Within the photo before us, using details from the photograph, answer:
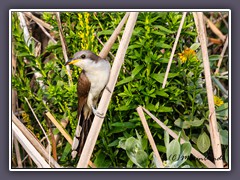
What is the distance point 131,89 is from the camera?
3.23m

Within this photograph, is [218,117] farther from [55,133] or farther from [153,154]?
[55,133]

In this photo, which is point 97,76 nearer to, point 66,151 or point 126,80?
point 126,80

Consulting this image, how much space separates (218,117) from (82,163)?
1.58 feet

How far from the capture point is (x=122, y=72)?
3244 mm

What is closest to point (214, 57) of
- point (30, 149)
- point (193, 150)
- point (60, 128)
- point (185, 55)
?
point (185, 55)

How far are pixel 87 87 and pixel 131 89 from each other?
14cm

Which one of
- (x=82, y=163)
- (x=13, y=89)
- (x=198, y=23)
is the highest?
(x=198, y=23)

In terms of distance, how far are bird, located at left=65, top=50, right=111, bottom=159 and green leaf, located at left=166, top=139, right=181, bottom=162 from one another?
0.24 metres

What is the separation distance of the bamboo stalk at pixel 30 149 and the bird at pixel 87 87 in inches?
4.5

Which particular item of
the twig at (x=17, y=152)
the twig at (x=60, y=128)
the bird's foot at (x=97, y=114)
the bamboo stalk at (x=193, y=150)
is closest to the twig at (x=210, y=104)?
the bamboo stalk at (x=193, y=150)

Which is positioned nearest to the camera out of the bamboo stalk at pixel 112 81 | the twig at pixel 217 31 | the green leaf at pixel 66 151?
the bamboo stalk at pixel 112 81

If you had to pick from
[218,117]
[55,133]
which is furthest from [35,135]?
[218,117]

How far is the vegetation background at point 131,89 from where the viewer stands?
3.21m

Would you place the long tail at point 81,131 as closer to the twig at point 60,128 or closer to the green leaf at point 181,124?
the twig at point 60,128
